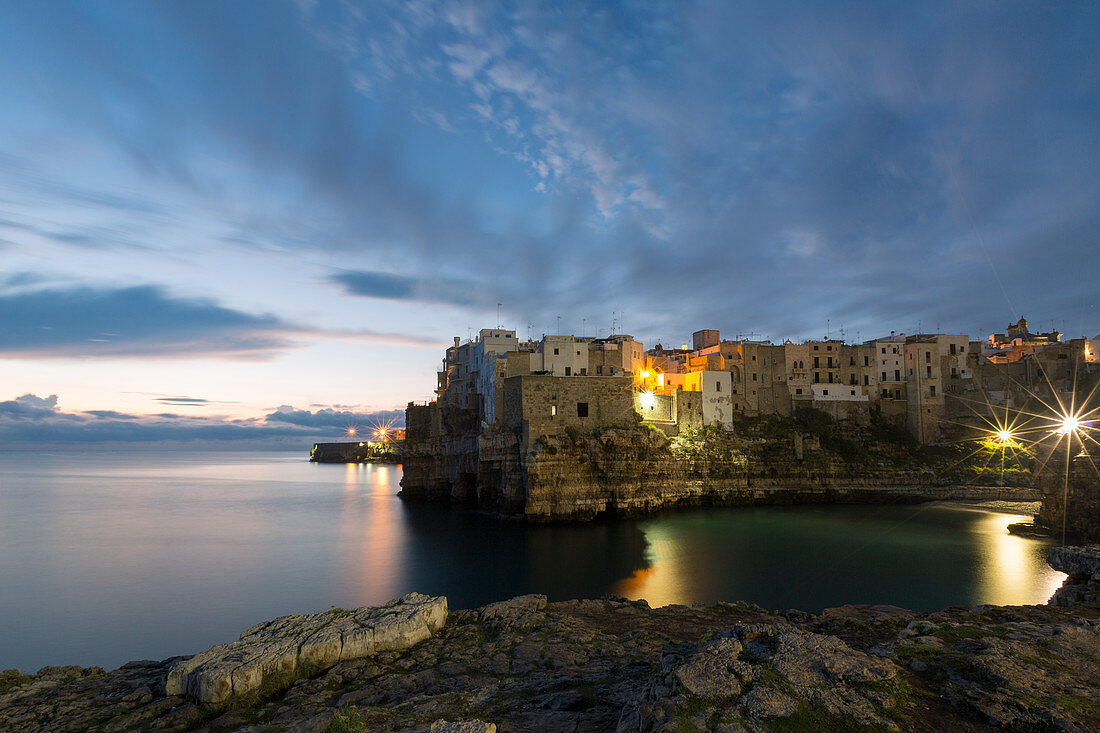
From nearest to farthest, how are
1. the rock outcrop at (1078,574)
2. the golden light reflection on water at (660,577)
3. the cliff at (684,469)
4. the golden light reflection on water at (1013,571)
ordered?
the rock outcrop at (1078,574)
the golden light reflection on water at (1013,571)
the golden light reflection on water at (660,577)
the cliff at (684,469)

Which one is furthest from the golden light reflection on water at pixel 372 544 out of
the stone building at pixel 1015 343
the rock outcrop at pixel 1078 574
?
the stone building at pixel 1015 343

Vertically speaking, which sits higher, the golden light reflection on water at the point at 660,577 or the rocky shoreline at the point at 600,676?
the rocky shoreline at the point at 600,676

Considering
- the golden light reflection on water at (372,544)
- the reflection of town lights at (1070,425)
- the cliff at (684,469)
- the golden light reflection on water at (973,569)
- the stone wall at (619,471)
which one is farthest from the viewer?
the cliff at (684,469)

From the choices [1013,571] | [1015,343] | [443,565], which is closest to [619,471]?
[443,565]

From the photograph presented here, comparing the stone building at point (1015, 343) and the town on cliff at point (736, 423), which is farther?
the stone building at point (1015, 343)

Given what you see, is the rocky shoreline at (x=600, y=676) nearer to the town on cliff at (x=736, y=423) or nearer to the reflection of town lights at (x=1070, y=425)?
the town on cliff at (x=736, y=423)

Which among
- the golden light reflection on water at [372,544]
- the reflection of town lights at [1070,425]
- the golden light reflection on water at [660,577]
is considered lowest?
the golden light reflection on water at [372,544]

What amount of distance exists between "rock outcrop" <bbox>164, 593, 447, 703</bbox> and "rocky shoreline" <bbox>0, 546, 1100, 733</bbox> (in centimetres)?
4

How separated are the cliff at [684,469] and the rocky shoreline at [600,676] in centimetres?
2635

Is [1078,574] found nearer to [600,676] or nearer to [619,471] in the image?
[600,676]

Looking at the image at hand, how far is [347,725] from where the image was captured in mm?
7520

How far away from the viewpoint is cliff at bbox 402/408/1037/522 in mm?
41875

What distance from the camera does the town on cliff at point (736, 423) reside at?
4272cm

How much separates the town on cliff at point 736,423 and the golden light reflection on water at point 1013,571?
26.8 ft
